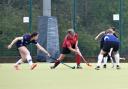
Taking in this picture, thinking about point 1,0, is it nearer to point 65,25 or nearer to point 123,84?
point 65,25

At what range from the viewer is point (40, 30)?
1096 inches

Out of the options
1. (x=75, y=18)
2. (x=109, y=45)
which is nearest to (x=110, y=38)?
(x=109, y=45)

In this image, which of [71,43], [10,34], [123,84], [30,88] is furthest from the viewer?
[10,34]

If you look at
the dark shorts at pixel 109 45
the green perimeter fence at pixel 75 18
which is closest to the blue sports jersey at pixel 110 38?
the dark shorts at pixel 109 45

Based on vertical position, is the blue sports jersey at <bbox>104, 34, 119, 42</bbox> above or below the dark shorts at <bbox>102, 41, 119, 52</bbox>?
above

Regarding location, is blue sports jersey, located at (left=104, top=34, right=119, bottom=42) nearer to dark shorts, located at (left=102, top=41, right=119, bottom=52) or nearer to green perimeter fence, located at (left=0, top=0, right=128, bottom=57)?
dark shorts, located at (left=102, top=41, right=119, bottom=52)

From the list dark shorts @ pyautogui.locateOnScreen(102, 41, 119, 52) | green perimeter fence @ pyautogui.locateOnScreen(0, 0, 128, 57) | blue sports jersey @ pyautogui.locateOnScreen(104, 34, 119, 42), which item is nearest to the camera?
dark shorts @ pyautogui.locateOnScreen(102, 41, 119, 52)

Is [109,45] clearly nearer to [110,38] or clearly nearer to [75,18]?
[110,38]

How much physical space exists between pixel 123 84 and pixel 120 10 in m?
15.7

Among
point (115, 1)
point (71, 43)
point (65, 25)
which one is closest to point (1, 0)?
point (65, 25)

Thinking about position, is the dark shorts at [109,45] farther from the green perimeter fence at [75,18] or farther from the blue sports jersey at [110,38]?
the green perimeter fence at [75,18]

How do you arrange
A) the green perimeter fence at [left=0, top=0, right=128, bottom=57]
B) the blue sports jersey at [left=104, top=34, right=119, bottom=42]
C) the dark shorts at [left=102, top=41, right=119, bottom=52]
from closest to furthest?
the dark shorts at [left=102, top=41, right=119, bottom=52] < the blue sports jersey at [left=104, top=34, right=119, bottom=42] < the green perimeter fence at [left=0, top=0, right=128, bottom=57]

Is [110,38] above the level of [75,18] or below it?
below

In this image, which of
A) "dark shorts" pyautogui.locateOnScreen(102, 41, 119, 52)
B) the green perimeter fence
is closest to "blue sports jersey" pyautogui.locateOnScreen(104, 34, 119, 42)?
"dark shorts" pyautogui.locateOnScreen(102, 41, 119, 52)
